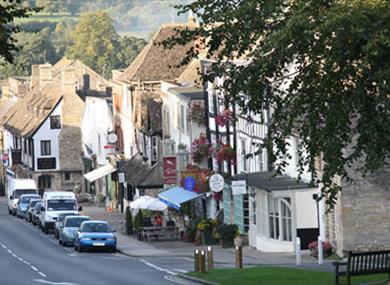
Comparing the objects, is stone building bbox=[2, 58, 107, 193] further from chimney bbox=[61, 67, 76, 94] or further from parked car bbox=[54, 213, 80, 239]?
parked car bbox=[54, 213, 80, 239]

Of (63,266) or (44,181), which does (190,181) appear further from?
(44,181)

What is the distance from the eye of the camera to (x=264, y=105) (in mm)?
34312

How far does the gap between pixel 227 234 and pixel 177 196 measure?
7.82 m

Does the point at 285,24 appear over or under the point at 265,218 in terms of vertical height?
over

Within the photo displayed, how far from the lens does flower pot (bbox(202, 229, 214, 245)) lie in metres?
58.8

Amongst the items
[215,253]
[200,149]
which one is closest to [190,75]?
[200,149]

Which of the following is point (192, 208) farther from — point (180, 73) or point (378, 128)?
point (378, 128)

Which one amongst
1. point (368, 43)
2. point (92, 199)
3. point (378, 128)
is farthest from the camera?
point (92, 199)

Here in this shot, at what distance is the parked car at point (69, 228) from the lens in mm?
61844

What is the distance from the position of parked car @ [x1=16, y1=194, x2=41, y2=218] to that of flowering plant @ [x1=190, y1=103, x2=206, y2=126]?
21942 millimetres

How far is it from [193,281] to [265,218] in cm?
1446

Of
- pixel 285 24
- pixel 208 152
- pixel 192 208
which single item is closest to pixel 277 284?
pixel 285 24

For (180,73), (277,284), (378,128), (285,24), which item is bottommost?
(277,284)

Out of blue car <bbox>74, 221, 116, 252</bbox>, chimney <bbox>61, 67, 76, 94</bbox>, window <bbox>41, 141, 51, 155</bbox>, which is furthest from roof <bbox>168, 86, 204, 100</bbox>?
window <bbox>41, 141, 51, 155</bbox>
